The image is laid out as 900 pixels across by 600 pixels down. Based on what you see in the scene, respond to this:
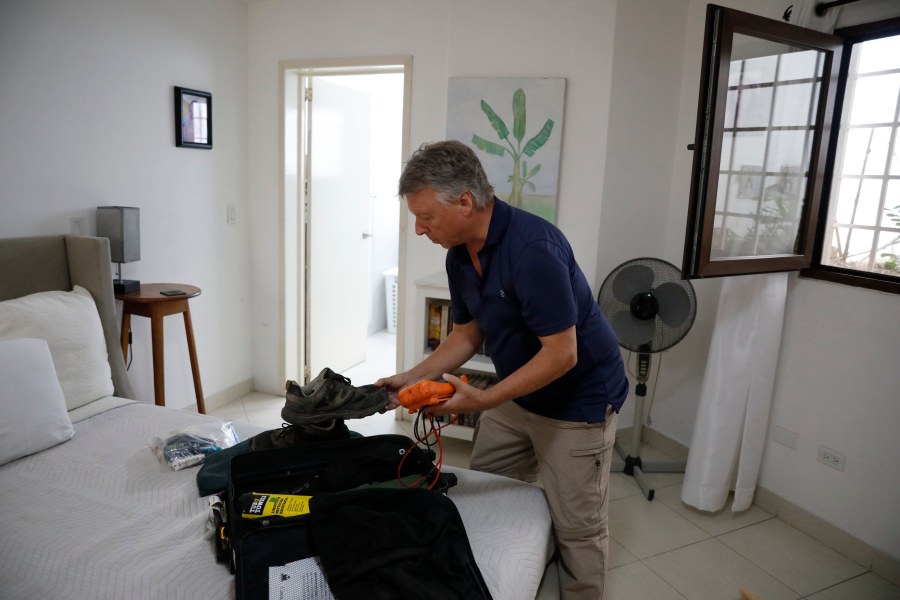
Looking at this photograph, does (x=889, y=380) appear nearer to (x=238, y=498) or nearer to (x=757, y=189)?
(x=757, y=189)

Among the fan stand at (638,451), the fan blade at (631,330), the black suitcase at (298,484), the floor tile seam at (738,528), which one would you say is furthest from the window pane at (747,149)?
the black suitcase at (298,484)

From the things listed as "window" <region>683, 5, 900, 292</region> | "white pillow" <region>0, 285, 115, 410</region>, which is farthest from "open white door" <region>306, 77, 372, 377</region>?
"window" <region>683, 5, 900, 292</region>

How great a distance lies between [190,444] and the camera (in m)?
1.85

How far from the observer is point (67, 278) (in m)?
2.45

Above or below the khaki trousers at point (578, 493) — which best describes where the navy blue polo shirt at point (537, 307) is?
above

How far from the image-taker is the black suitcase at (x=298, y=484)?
4.20 ft

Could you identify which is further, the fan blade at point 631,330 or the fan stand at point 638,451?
the fan stand at point 638,451

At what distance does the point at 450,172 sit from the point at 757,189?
160cm

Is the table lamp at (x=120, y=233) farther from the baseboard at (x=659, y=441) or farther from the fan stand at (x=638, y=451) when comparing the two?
the baseboard at (x=659, y=441)

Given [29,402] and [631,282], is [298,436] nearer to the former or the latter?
[29,402]

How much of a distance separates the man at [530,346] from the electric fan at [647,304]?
113 cm

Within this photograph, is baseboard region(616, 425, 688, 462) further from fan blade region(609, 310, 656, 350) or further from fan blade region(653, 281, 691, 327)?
fan blade region(653, 281, 691, 327)

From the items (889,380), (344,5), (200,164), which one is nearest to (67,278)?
(200,164)

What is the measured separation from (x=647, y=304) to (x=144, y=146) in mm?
2651
